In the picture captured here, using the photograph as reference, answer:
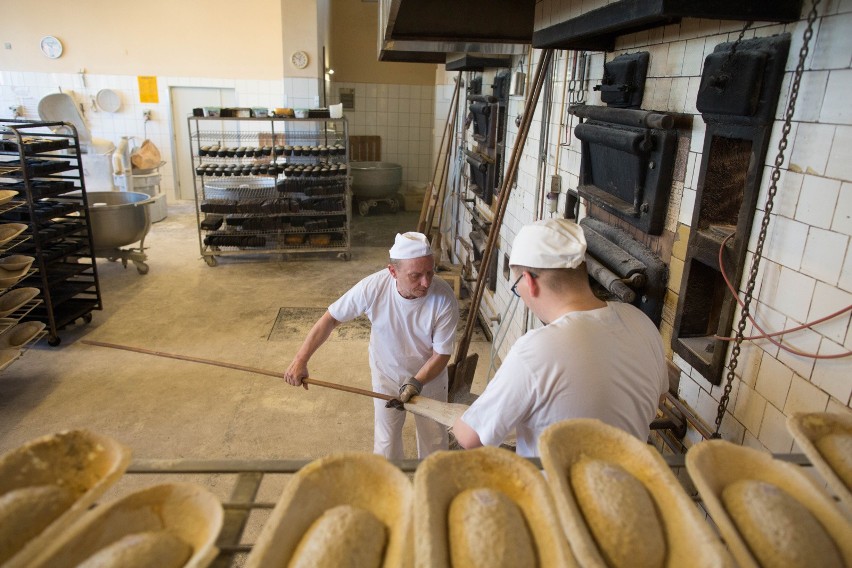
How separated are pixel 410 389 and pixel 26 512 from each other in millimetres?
1753

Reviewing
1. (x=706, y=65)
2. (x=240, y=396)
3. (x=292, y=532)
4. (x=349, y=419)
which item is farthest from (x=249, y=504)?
(x=240, y=396)

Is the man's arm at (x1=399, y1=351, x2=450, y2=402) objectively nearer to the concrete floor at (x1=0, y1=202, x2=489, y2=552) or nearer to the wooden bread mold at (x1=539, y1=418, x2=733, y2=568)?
the concrete floor at (x1=0, y1=202, x2=489, y2=552)

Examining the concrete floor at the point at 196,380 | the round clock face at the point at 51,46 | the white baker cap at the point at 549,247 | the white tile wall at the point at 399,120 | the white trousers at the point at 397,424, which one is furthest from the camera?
the white tile wall at the point at 399,120

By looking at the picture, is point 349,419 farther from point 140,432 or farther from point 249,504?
point 249,504

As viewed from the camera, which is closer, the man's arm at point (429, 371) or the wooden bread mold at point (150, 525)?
the wooden bread mold at point (150, 525)

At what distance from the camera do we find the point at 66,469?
3.23 feet

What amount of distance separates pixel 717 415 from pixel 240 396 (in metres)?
3.09

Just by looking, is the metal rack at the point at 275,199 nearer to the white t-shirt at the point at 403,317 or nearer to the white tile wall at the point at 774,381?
the white t-shirt at the point at 403,317

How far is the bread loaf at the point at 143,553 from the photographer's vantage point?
31.8 inches

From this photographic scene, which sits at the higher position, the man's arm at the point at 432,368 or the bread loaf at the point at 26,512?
the bread loaf at the point at 26,512

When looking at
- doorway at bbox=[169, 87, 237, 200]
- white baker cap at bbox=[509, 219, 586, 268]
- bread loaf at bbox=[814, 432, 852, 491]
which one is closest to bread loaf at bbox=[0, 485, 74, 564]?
white baker cap at bbox=[509, 219, 586, 268]

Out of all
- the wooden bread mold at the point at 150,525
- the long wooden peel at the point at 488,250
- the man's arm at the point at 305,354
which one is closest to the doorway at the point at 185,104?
the long wooden peel at the point at 488,250

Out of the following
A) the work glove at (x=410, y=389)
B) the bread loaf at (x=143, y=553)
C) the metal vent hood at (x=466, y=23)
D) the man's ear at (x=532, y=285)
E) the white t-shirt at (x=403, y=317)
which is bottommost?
the work glove at (x=410, y=389)

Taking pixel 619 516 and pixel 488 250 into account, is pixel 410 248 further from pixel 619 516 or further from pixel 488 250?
pixel 619 516
